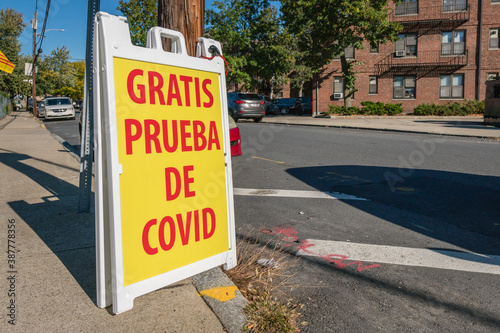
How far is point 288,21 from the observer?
3058cm

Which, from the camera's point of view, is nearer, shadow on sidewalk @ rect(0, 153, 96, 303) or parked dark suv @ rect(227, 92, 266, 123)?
shadow on sidewalk @ rect(0, 153, 96, 303)

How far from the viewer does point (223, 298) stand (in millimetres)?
3010

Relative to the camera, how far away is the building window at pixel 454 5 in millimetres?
33188

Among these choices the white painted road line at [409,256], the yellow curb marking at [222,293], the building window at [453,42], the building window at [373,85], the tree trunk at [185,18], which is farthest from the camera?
the building window at [373,85]

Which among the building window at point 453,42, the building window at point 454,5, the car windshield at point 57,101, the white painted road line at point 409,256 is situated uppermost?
the building window at point 454,5

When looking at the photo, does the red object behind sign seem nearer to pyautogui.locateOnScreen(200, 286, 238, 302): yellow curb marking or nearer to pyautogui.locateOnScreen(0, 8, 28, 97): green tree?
pyautogui.locateOnScreen(200, 286, 238, 302): yellow curb marking

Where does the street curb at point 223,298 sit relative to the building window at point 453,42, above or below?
below

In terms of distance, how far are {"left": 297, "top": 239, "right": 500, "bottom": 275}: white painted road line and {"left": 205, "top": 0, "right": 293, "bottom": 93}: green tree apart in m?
34.7

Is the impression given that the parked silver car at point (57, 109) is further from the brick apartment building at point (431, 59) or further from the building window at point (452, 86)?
the building window at point (452, 86)

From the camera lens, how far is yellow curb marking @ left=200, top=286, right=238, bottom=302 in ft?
9.89

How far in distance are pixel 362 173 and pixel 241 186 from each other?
2407 millimetres

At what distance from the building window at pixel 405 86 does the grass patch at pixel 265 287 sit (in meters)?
33.8

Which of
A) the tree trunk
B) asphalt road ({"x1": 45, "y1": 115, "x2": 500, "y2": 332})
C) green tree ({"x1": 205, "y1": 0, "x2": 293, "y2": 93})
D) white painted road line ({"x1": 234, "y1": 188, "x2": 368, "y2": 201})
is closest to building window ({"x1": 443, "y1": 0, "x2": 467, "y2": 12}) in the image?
green tree ({"x1": 205, "y1": 0, "x2": 293, "y2": 93})

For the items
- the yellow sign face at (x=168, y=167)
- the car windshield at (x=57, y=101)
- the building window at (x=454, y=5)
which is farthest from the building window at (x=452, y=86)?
the yellow sign face at (x=168, y=167)
